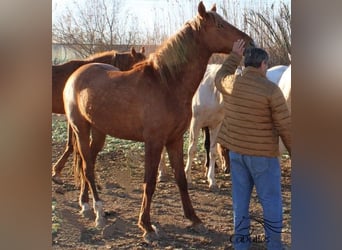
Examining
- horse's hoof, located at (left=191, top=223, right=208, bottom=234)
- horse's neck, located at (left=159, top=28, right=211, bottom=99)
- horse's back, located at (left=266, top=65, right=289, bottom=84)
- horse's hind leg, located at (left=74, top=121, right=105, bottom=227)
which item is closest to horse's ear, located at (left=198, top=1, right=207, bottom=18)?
horse's neck, located at (left=159, top=28, right=211, bottom=99)

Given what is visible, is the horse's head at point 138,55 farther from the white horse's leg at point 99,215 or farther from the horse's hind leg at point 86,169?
the white horse's leg at point 99,215

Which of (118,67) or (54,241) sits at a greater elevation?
(118,67)

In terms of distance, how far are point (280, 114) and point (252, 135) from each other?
204 millimetres

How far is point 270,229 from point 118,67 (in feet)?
4.45

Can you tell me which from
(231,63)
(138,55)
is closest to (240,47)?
(231,63)

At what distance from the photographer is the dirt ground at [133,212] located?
11.3ft

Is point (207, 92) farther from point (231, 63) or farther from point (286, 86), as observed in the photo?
point (286, 86)

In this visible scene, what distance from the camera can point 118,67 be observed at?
352 centimetres

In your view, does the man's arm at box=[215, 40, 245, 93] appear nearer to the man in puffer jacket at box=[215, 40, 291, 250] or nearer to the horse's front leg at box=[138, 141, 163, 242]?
the man in puffer jacket at box=[215, 40, 291, 250]
